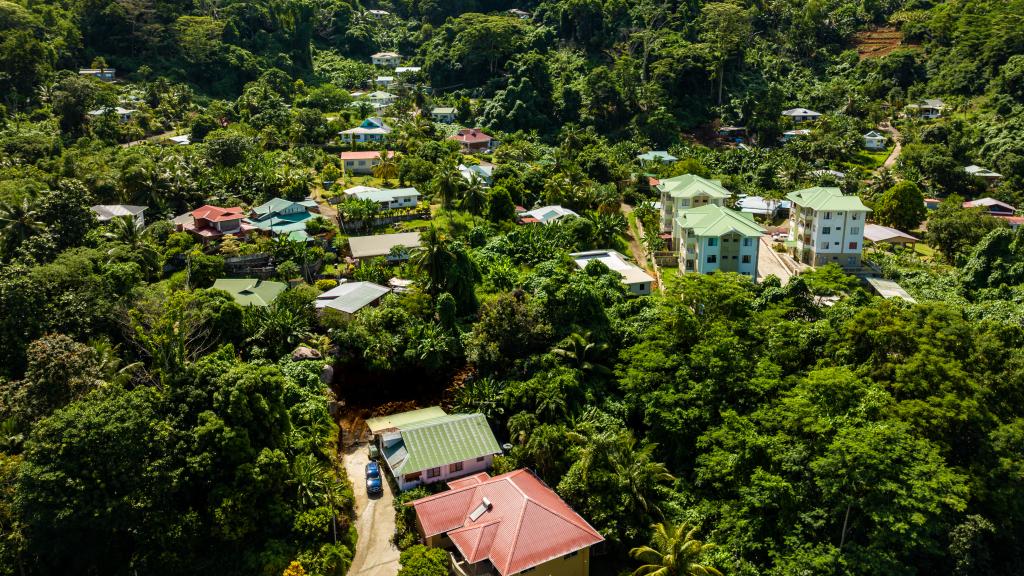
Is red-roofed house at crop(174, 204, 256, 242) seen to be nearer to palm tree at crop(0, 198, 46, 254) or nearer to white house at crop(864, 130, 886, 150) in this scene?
palm tree at crop(0, 198, 46, 254)

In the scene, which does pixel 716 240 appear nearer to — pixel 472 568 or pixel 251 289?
pixel 472 568

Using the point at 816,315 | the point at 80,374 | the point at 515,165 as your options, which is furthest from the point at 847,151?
the point at 80,374

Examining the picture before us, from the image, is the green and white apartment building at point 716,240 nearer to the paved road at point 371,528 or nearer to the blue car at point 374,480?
the blue car at point 374,480

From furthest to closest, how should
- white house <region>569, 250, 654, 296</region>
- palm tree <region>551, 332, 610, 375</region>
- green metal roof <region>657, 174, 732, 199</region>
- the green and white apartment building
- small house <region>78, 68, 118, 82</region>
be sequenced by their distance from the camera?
small house <region>78, 68, 118, 82</region>
green metal roof <region>657, 174, 732, 199</region>
the green and white apartment building
white house <region>569, 250, 654, 296</region>
palm tree <region>551, 332, 610, 375</region>

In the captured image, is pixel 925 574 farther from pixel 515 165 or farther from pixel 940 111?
pixel 940 111

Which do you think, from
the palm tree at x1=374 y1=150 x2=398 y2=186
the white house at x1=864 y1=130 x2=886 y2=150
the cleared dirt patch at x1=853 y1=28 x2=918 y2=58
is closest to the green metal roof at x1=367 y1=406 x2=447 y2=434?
the palm tree at x1=374 y1=150 x2=398 y2=186

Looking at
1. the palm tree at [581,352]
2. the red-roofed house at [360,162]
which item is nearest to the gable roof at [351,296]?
the palm tree at [581,352]

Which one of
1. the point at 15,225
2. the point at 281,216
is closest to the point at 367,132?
the point at 281,216
